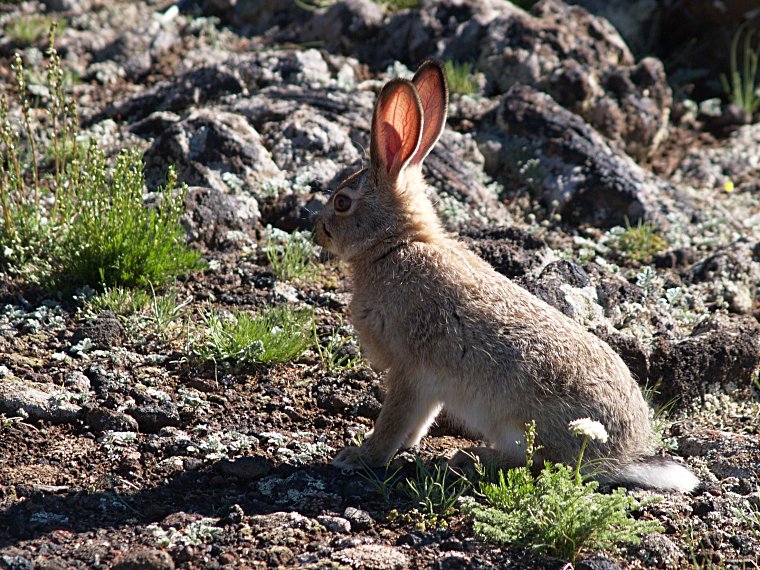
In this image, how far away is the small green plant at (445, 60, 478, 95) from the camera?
375 inches

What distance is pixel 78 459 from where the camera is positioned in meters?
4.73

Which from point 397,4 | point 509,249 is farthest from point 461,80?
point 509,249

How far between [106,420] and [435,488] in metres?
1.93

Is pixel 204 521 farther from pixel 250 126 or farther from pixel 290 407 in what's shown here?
pixel 250 126

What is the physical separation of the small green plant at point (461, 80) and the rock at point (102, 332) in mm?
5034

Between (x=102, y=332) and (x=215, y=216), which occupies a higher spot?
(x=215, y=216)

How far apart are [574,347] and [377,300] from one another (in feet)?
3.82

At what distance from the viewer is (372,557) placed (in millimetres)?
4055

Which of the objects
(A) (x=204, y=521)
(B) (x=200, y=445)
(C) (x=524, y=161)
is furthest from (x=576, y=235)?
(A) (x=204, y=521)

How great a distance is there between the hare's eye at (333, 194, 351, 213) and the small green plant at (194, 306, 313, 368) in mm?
969

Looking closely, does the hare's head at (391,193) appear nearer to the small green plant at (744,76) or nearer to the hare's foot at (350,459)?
the hare's foot at (350,459)

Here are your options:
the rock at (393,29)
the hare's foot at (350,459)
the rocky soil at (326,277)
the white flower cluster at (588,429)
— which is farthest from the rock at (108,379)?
the rock at (393,29)

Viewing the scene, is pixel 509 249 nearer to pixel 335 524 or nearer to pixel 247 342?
pixel 247 342

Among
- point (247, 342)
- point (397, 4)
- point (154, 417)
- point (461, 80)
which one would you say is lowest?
point (154, 417)
